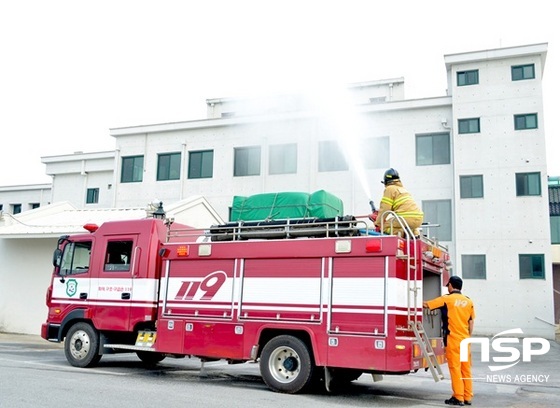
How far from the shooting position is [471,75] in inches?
1087

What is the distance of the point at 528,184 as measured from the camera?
2573 cm

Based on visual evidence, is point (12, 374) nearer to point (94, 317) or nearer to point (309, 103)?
point (94, 317)

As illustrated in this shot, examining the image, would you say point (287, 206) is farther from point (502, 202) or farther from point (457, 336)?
point (502, 202)

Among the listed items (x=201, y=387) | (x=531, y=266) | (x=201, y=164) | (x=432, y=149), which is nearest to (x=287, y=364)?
(x=201, y=387)

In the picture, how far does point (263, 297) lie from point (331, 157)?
20.4m

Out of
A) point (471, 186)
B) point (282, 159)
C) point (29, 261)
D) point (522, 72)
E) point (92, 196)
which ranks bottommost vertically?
point (29, 261)

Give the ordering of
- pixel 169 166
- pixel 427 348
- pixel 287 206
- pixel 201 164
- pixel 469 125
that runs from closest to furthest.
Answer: pixel 427 348 → pixel 287 206 → pixel 469 125 → pixel 201 164 → pixel 169 166

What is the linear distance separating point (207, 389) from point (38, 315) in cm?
1381

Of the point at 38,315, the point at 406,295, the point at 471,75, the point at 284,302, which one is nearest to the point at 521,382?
the point at 406,295

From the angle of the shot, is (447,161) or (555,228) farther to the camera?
(555,228)

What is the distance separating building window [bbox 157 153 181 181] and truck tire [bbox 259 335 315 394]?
24920 mm

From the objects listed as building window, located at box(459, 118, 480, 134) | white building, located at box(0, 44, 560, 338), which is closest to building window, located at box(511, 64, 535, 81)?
white building, located at box(0, 44, 560, 338)

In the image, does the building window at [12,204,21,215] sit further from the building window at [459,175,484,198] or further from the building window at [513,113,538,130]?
the building window at [513,113,538,130]

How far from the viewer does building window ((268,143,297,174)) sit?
30.2 meters
